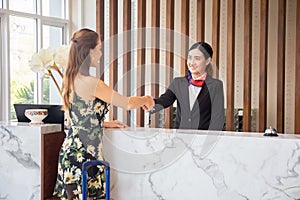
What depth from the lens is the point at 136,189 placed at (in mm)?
2340

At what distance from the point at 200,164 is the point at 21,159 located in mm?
1101

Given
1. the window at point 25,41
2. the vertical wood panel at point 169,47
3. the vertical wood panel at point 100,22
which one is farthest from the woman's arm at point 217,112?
the window at point 25,41

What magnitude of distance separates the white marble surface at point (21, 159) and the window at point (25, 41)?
2.51 m

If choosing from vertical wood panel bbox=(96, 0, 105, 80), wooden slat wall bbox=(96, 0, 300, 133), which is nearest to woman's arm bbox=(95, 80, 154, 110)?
wooden slat wall bbox=(96, 0, 300, 133)

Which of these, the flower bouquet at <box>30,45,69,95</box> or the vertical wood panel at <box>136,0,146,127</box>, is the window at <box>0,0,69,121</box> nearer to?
the vertical wood panel at <box>136,0,146,127</box>

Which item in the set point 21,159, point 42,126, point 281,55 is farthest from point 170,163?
point 281,55

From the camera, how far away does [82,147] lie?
231 cm

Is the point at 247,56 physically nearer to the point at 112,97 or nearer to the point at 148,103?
the point at 148,103

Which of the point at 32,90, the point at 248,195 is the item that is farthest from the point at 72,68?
the point at 32,90

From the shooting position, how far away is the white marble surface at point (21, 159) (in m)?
2.53

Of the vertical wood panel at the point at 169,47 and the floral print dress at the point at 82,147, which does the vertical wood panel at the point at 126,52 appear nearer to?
the vertical wood panel at the point at 169,47

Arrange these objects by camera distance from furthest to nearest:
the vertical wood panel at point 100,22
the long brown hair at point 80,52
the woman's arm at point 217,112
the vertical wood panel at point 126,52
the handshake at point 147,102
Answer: the vertical wood panel at point 100,22 < the vertical wood panel at point 126,52 < the woman's arm at point 217,112 < the handshake at point 147,102 < the long brown hair at point 80,52

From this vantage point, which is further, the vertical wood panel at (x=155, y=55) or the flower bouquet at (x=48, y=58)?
the vertical wood panel at (x=155, y=55)

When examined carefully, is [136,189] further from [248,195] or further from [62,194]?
[248,195]
